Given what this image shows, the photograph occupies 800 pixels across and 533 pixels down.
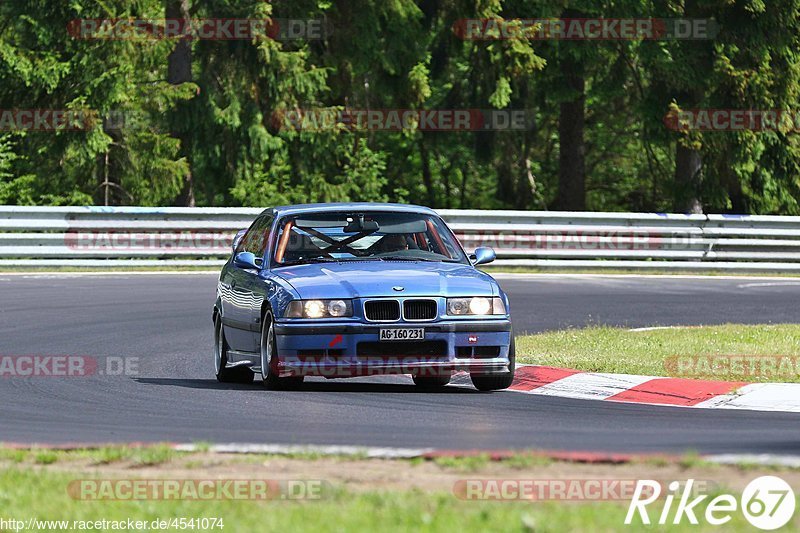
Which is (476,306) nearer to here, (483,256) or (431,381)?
(483,256)

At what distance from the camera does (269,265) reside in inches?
496

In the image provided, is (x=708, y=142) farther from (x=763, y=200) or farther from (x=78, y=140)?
(x=78, y=140)

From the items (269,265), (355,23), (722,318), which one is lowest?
(722,318)

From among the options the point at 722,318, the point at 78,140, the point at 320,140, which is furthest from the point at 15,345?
the point at 320,140

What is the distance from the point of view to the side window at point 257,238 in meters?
13.2

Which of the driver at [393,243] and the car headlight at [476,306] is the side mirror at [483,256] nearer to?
the driver at [393,243]

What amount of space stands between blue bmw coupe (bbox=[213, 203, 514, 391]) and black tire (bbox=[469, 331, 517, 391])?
0.03 ft

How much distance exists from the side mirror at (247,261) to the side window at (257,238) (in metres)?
0.25

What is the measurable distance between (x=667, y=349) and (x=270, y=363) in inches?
174

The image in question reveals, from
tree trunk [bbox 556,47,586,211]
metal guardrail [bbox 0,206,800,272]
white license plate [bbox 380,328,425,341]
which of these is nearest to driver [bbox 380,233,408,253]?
white license plate [bbox 380,328,425,341]

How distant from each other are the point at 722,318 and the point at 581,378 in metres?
7.03

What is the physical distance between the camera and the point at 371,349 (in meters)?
11.5

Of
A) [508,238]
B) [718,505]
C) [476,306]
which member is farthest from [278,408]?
[508,238]

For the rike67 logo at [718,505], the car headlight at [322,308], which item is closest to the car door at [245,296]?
the car headlight at [322,308]
